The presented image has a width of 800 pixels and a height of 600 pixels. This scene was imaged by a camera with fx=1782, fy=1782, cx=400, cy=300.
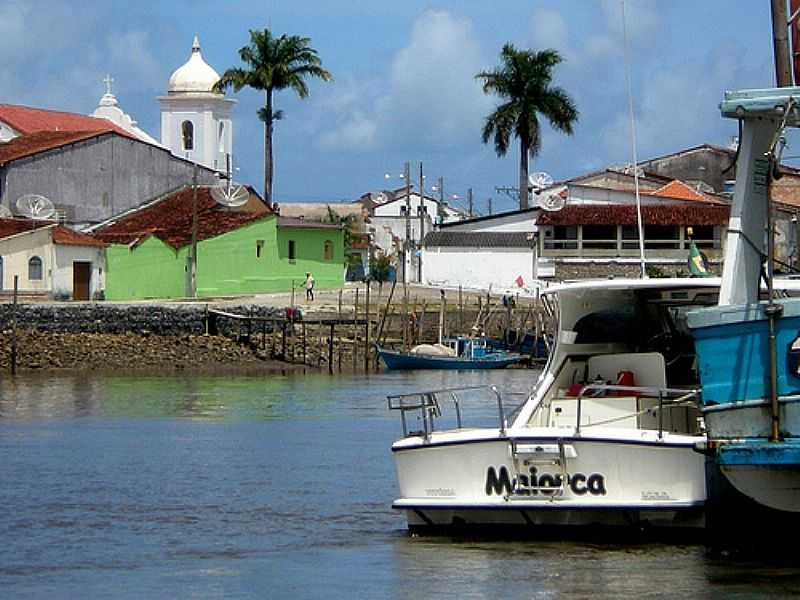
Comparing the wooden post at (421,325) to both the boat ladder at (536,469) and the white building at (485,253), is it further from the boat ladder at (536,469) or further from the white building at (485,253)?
the boat ladder at (536,469)

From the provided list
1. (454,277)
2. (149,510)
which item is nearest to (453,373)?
(454,277)

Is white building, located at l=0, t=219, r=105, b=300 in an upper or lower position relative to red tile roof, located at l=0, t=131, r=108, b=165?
lower

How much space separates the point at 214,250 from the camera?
73.6 m


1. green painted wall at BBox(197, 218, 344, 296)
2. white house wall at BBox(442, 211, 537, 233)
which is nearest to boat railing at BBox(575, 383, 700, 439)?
green painted wall at BBox(197, 218, 344, 296)

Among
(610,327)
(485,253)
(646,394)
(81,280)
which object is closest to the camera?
(646,394)

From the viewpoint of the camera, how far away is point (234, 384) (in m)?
53.1

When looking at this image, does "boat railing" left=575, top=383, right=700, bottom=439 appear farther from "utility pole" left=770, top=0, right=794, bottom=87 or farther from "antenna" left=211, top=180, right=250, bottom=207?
"antenna" left=211, top=180, right=250, bottom=207

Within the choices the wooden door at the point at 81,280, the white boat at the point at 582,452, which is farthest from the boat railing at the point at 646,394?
the wooden door at the point at 81,280

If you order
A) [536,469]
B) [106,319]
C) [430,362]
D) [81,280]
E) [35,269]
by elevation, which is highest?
[35,269]

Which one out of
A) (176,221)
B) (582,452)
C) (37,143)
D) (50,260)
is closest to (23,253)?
(50,260)

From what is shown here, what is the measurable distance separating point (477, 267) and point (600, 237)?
703cm

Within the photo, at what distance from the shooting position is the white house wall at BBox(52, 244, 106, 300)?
68.6m

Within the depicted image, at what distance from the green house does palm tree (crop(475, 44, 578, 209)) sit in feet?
39.7

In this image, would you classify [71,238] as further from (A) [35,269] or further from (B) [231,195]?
(B) [231,195]
